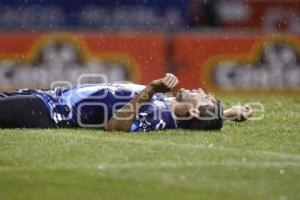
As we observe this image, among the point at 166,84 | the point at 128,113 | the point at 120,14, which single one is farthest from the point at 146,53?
the point at 166,84

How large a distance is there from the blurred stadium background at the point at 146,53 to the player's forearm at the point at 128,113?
5965mm

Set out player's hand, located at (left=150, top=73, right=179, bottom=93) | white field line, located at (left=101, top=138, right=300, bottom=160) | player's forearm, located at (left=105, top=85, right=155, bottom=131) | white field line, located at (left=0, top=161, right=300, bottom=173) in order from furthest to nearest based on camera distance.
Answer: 1. player's forearm, located at (left=105, top=85, right=155, bottom=131)
2. player's hand, located at (left=150, top=73, right=179, bottom=93)
3. white field line, located at (left=101, top=138, right=300, bottom=160)
4. white field line, located at (left=0, top=161, right=300, bottom=173)

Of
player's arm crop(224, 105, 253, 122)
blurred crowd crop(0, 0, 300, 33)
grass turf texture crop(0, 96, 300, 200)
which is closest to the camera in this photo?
grass turf texture crop(0, 96, 300, 200)

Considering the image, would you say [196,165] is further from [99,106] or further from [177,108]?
[99,106]

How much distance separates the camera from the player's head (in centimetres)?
1097

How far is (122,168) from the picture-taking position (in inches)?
345

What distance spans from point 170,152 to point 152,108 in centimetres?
146

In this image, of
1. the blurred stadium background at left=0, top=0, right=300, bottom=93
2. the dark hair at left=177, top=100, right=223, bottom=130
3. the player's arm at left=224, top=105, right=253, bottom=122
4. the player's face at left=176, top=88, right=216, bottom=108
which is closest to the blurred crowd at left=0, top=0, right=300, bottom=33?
the blurred stadium background at left=0, top=0, right=300, bottom=93

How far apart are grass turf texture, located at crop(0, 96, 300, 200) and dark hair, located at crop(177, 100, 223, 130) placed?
0.55 feet

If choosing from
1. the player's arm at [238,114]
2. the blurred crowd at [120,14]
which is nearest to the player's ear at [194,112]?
the player's arm at [238,114]

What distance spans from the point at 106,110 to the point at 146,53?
686 cm

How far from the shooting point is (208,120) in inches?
437

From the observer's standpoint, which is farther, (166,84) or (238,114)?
(238,114)

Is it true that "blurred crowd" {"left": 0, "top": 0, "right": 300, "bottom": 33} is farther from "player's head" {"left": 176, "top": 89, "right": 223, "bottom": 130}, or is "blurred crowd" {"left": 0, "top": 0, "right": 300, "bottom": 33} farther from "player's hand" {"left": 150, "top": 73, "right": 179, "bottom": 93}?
"player's hand" {"left": 150, "top": 73, "right": 179, "bottom": 93}
